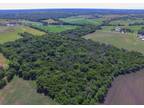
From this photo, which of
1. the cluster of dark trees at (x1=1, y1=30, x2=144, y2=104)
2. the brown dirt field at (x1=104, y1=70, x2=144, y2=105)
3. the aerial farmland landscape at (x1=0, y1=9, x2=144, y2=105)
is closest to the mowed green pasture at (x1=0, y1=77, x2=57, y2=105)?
the aerial farmland landscape at (x1=0, y1=9, x2=144, y2=105)

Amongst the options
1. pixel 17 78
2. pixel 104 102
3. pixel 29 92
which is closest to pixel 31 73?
pixel 17 78

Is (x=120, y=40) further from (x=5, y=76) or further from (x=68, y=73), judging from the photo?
(x=5, y=76)

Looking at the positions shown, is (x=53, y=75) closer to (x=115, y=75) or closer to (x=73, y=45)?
(x=115, y=75)

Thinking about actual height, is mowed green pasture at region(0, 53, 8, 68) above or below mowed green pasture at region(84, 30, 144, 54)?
above

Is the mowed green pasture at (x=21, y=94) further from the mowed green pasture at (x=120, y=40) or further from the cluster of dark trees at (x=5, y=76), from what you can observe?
the mowed green pasture at (x=120, y=40)

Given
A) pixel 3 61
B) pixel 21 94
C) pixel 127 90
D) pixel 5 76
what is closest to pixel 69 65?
pixel 5 76

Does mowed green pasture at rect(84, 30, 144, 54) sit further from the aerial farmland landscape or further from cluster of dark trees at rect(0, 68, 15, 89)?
cluster of dark trees at rect(0, 68, 15, 89)

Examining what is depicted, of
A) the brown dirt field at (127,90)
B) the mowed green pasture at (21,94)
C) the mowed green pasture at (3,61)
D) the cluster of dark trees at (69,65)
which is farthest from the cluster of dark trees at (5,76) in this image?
the brown dirt field at (127,90)
